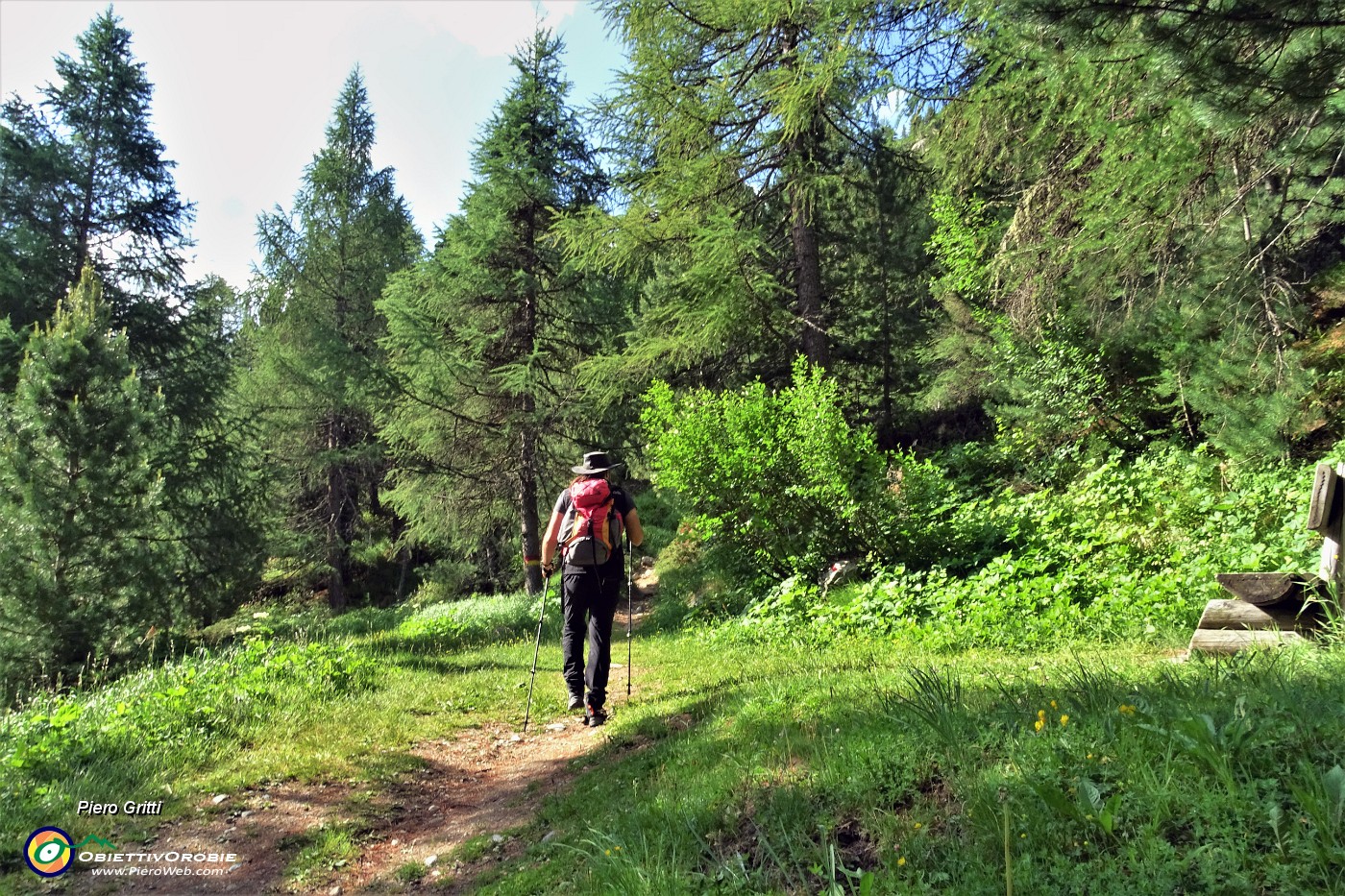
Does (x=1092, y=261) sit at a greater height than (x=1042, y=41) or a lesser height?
lesser

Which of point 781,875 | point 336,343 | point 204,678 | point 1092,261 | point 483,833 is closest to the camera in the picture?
point 781,875

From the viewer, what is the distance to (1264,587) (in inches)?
180

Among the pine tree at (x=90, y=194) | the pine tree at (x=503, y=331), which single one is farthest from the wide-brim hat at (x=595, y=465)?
the pine tree at (x=90, y=194)

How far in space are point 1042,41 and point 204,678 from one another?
9452 mm

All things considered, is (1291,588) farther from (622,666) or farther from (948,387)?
(948,387)

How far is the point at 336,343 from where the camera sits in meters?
19.5

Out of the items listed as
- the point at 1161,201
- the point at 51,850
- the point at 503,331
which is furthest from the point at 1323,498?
the point at 503,331

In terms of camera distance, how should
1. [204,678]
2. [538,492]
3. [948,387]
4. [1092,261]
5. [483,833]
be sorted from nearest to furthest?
[483,833] → [204,678] → [1092,261] → [948,387] → [538,492]

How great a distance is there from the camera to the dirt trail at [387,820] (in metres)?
3.73

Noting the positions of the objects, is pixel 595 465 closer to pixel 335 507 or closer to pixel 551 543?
pixel 551 543

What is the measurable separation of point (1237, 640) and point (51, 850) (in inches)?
287

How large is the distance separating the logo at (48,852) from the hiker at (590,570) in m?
3.54

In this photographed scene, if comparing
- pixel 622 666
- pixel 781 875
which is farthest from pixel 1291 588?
pixel 622 666

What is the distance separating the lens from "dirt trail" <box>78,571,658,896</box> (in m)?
3.73
